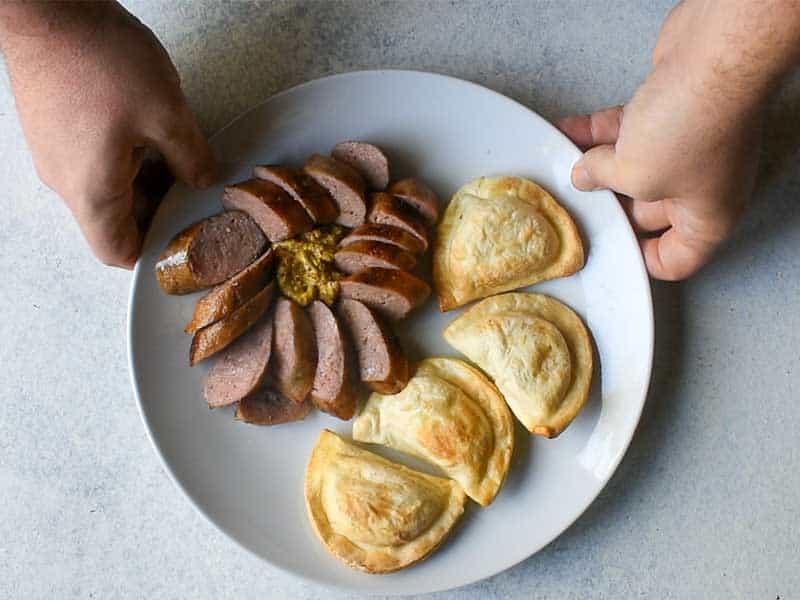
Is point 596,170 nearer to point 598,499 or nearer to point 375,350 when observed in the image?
point 375,350

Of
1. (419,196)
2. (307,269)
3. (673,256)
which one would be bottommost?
(673,256)

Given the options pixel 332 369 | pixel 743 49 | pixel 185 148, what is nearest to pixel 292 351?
pixel 332 369

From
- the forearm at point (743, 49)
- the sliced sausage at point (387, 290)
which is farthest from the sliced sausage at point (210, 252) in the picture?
the forearm at point (743, 49)

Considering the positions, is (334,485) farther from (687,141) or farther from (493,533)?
(687,141)

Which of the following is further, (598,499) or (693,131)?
(598,499)

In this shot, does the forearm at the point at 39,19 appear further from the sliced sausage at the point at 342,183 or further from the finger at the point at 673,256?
the finger at the point at 673,256

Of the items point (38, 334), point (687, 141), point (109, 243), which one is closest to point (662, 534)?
point (687, 141)
